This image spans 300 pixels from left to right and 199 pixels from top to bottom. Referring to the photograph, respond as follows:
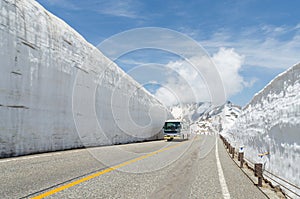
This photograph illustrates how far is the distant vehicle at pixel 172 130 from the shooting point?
38.9 meters

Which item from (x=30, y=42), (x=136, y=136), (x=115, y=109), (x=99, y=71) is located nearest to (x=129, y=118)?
(x=136, y=136)

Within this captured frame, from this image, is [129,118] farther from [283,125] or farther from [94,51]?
[283,125]

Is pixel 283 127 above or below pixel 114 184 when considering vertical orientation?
above

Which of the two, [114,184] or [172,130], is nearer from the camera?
[114,184]

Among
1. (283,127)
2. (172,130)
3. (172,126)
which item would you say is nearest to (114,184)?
(283,127)

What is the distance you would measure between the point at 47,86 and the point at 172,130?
26.5 meters

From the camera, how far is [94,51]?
74.1 ft

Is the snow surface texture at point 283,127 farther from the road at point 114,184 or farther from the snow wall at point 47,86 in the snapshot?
the snow wall at point 47,86

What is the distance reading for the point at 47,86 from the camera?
14.8 m

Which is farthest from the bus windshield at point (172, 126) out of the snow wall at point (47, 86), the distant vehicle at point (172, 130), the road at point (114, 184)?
the road at point (114, 184)

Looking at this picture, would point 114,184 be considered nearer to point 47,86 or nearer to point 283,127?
point 283,127

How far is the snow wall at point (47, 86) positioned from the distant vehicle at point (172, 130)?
14.9m

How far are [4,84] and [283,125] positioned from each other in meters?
10.7

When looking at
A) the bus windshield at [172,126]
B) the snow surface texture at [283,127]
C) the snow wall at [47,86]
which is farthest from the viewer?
the bus windshield at [172,126]
